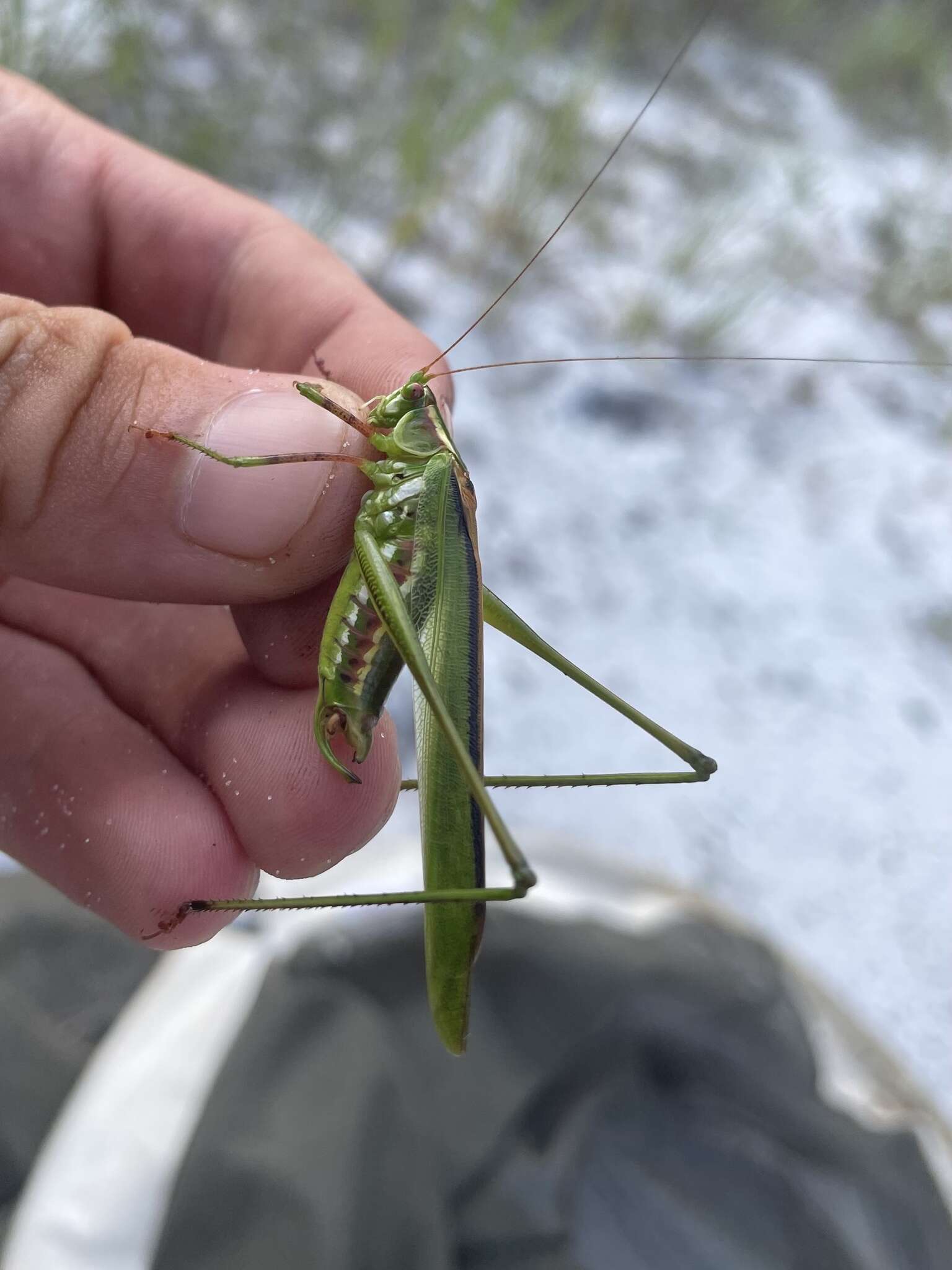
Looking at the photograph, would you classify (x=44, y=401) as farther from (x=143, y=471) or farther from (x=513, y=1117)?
(x=513, y=1117)

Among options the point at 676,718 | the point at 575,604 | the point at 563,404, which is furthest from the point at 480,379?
the point at 676,718

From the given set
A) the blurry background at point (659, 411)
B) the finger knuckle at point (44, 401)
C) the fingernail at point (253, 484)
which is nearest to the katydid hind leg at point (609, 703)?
the fingernail at point (253, 484)

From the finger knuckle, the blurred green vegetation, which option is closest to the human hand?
the finger knuckle

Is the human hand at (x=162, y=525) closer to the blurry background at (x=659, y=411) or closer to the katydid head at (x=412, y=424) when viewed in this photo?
the katydid head at (x=412, y=424)

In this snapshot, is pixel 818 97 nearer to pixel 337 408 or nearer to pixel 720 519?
pixel 720 519

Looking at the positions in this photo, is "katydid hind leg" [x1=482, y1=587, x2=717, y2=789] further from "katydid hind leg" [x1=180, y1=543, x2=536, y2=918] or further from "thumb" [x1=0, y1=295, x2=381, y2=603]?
"thumb" [x1=0, y1=295, x2=381, y2=603]

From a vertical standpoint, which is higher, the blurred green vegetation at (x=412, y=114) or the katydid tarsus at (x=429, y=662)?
the blurred green vegetation at (x=412, y=114)
